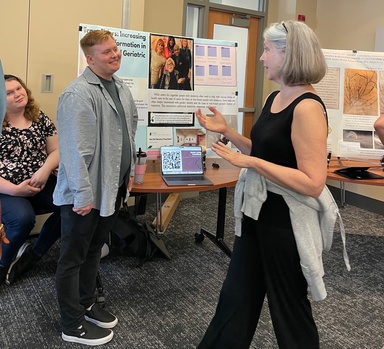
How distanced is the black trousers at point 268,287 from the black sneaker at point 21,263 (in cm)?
152

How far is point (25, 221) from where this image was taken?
102 inches

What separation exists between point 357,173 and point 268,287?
1.87m

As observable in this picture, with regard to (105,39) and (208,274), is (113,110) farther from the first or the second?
(208,274)

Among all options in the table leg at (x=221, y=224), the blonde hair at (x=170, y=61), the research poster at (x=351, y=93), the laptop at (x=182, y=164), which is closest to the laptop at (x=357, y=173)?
the research poster at (x=351, y=93)

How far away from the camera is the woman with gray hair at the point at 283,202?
1.40m

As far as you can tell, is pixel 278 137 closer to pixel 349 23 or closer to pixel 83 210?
pixel 83 210

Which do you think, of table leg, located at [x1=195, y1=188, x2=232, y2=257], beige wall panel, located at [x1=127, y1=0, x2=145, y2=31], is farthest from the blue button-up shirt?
beige wall panel, located at [x1=127, y1=0, x2=145, y2=31]

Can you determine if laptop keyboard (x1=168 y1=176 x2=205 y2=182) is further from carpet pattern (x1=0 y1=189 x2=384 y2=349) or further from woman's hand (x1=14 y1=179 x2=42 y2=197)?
woman's hand (x1=14 y1=179 x2=42 y2=197)

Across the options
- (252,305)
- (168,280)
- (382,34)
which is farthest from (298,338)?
(382,34)

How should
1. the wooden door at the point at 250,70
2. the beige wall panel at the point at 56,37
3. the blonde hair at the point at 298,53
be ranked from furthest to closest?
1. the wooden door at the point at 250,70
2. the beige wall panel at the point at 56,37
3. the blonde hair at the point at 298,53

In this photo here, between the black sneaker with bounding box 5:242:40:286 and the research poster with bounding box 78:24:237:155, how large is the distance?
3.19 feet

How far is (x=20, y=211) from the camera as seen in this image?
8.55 ft

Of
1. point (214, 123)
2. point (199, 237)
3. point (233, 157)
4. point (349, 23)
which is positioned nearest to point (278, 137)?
point (233, 157)

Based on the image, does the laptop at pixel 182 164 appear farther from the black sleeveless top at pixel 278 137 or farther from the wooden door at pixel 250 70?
the wooden door at pixel 250 70
